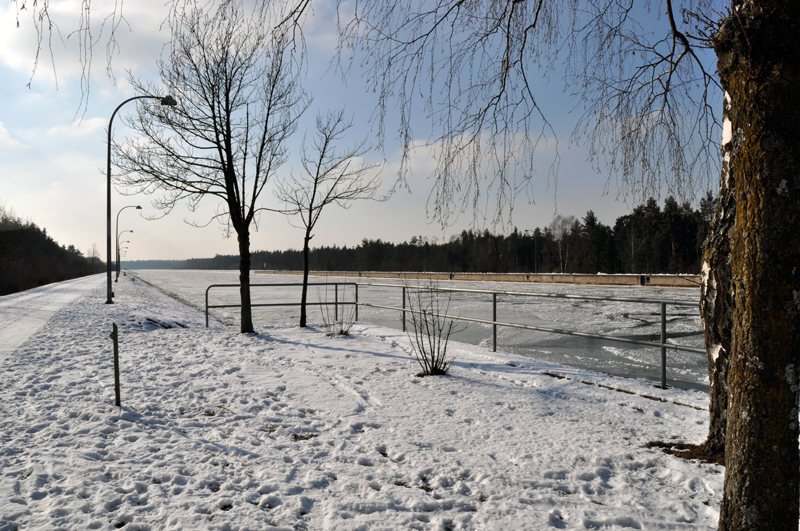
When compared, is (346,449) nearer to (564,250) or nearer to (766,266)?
(766,266)

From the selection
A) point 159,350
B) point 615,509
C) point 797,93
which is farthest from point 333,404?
point 159,350

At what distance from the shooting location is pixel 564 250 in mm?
68875

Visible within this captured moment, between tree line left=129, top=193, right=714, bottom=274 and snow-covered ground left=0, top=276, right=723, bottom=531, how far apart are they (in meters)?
1.53

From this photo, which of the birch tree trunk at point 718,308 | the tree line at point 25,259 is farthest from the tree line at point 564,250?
the tree line at point 25,259

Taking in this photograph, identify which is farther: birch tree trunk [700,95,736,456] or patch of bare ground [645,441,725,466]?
patch of bare ground [645,441,725,466]

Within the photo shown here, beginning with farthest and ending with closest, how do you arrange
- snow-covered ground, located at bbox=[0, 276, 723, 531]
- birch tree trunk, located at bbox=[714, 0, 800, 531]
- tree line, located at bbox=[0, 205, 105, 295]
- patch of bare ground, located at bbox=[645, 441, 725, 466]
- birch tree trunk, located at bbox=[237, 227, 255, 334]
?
tree line, located at bbox=[0, 205, 105, 295], birch tree trunk, located at bbox=[237, 227, 255, 334], patch of bare ground, located at bbox=[645, 441, 725, 466], snow-covered ground, located at bbox=[0, 276, 723, 531], birch tree trunk, located at bbox=[714, 0, 800, 531]

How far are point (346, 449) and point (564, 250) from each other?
230 feet

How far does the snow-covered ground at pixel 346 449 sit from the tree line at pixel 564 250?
153 cm

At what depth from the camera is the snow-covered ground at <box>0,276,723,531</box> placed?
278cm

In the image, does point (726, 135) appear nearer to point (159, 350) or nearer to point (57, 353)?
point (159, 350)

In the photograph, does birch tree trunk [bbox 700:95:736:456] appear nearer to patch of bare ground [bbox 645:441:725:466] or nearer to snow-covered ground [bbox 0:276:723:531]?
patch of bare ground [bbox 645:441:725:466]

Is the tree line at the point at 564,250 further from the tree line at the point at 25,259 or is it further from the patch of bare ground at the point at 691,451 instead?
the tree line at the point at 25,259

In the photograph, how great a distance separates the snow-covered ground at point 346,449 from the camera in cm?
278

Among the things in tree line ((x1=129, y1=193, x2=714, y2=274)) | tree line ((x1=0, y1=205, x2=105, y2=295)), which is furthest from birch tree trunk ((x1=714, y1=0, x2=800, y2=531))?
tree line ((x1=0, y1=205, x2=105, y2=295))
